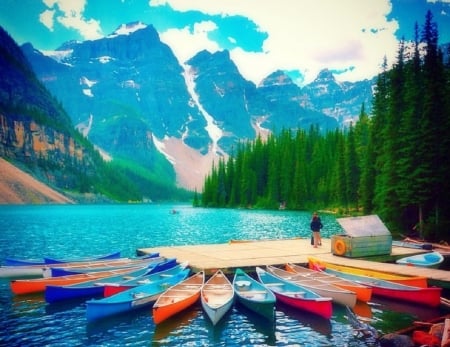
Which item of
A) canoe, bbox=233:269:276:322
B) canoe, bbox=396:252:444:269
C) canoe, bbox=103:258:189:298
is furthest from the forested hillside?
canoe, bbox=103:258:189:298

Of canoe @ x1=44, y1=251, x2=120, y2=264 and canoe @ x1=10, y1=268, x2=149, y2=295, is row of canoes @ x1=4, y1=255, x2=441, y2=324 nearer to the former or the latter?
canoe @ x1=10, y1=268, x2=149, y2=295

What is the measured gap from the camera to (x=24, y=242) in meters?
45.4

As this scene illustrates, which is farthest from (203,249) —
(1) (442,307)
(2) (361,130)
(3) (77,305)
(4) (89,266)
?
(2) (361,130)

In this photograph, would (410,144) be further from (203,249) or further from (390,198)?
(203,249)

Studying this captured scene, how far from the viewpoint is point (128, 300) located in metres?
16.7

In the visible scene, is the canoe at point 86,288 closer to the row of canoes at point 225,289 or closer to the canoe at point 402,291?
the row of canoes at point 225,289

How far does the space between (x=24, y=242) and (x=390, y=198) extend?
42221 mm

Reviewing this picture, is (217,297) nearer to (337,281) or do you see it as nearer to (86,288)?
(337,281)

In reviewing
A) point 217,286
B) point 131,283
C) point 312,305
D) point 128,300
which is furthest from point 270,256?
point 128,300

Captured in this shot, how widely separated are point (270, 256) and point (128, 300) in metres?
12.0

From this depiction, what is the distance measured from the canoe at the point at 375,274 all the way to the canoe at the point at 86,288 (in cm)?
988

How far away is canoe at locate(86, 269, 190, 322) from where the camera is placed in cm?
1574

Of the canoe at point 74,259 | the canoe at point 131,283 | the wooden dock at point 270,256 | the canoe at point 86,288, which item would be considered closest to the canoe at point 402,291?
the wooden dock at point 270,256

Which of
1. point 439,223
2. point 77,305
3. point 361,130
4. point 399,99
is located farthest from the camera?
point 361,130
